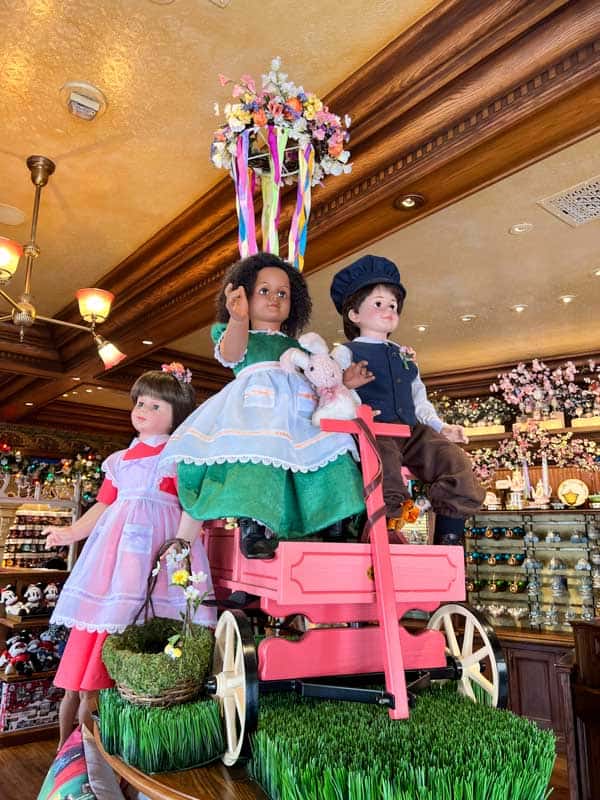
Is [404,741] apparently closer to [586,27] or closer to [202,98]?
[586,27]

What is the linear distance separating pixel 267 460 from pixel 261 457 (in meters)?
0.01

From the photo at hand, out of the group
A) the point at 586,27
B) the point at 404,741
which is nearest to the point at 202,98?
the point at 586,27

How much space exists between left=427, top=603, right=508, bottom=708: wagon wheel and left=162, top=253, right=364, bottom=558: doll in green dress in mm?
421

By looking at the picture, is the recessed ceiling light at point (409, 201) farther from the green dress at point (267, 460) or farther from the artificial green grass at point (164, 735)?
the artificial green grass at point (164, 735)

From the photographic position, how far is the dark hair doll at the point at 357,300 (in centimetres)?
152

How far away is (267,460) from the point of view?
1218 mm

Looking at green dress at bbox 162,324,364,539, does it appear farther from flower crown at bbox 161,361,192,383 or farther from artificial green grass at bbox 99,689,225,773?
flower crown at bbox 161,361,192,383

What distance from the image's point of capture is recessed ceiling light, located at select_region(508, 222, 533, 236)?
3652mm

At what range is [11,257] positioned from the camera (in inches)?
126

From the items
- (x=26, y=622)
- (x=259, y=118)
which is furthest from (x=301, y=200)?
(x=26, y=622)

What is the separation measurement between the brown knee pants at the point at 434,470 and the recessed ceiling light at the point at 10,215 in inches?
131

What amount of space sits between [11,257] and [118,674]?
106 inches

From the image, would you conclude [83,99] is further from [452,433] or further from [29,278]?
[452,433]

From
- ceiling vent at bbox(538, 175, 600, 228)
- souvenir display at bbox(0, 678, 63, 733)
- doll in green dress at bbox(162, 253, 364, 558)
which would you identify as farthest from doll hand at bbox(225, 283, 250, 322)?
souvenir display at bbox(0, 678, 63, 733)
